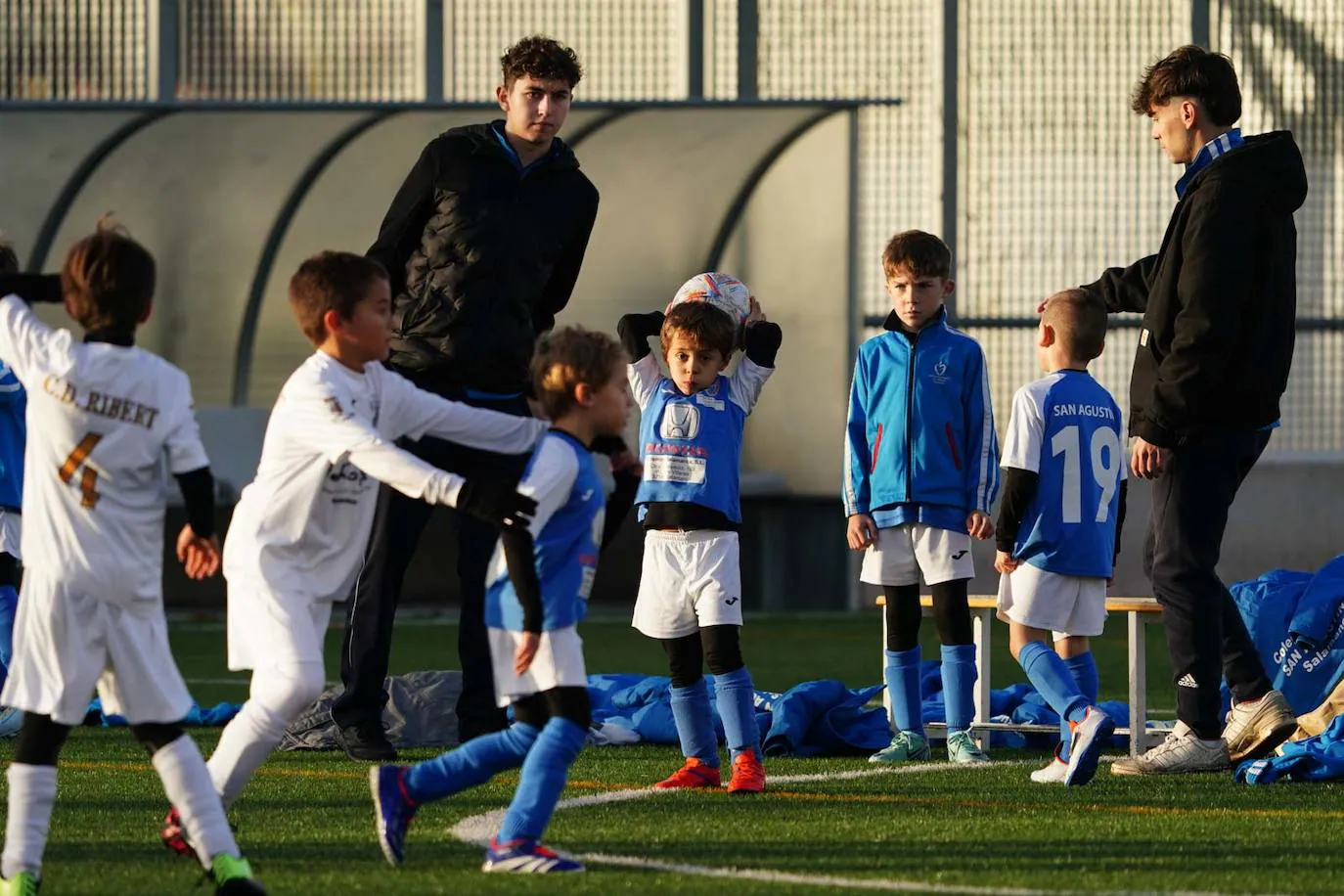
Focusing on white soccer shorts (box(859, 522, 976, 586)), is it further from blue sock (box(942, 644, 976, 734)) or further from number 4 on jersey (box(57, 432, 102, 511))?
number 4 on jersey (box(57, 432, 102, 511))

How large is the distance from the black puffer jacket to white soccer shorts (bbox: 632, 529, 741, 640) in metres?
1.22

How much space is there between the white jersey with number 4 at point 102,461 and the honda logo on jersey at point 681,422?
2.16 m

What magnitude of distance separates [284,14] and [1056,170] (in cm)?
654

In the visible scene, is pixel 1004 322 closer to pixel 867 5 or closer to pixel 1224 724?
pixel 867 5

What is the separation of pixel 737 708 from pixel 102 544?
2.47 metres

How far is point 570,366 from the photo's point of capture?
501 centimetres

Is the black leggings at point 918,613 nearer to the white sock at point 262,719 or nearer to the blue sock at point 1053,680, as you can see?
the blue sock at point 1053,680

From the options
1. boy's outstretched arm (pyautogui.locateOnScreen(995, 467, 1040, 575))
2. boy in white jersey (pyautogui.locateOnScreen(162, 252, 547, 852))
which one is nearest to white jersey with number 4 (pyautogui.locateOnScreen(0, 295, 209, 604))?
boy in white jersey (pyautogui.locateOnScreen(162, 252, 547, 852))

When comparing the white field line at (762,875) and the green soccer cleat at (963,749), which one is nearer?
the white field line at (762,875)

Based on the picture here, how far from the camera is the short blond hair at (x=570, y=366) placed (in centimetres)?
500

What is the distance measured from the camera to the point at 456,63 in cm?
1861

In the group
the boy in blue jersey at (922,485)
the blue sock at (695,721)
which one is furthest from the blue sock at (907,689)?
the blue sock at (695,721)

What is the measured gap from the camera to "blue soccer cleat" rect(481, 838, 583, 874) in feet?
16.0

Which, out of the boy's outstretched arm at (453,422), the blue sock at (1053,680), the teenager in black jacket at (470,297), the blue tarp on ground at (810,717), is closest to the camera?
the boy's outstretched arm at (453,422)
